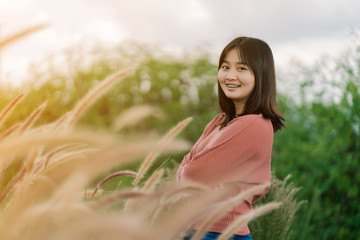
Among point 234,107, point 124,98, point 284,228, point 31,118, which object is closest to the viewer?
point 31,118

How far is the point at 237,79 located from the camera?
89.7 inches

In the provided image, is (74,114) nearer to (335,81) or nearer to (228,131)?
(228,131)

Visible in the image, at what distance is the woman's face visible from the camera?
89.4 inches

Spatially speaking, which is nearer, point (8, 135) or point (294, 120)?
point (8, 135)

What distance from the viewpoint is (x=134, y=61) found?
7.59 metres

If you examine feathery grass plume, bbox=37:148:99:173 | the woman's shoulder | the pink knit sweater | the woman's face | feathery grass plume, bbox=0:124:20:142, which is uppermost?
feathery grass plume, bbox=0:124:20:142

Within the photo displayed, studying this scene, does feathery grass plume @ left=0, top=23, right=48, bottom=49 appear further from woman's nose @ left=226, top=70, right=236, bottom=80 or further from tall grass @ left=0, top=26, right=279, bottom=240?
woman's nose @ left=226, top=70, right=236, bottom=80

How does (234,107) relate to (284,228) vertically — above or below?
above

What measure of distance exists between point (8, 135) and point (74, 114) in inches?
13.6

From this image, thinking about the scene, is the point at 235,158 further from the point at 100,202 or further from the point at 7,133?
the point at 100,202

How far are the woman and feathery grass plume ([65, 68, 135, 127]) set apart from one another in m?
0.75

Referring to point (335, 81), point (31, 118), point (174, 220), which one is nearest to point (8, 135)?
point (31, 118)

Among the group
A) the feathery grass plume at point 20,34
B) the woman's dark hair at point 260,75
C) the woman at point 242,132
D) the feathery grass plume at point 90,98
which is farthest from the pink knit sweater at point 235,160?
the feathery grass plume at point 20,34

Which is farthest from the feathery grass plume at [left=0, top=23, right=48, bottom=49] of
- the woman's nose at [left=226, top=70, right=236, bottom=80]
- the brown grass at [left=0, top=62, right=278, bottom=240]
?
the woman's nose at [left=226, top=70, right=236, bottom=80]
